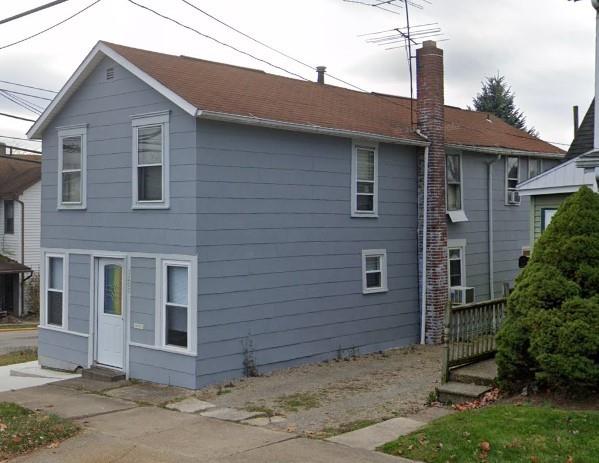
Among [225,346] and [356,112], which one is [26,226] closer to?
[356,112]

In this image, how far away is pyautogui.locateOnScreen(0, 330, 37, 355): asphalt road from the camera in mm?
23172

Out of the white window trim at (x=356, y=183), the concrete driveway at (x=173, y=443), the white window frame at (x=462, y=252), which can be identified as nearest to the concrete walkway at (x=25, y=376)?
the concrete driveway at (x=173, y=443)

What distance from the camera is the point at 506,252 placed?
21.6m

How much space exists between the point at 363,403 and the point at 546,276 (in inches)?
137

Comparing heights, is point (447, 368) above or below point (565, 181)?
below

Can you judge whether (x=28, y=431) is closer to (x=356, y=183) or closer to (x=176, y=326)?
(x=176, y=326)

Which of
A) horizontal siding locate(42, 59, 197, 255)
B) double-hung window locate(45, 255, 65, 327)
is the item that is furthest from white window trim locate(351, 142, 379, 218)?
double-hung window locate(45, 255, 65, 327)

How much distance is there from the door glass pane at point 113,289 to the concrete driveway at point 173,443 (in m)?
3.32

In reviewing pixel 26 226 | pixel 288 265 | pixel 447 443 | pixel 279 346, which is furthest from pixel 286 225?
pixel 26 226

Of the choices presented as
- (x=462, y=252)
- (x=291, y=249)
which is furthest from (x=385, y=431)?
(x=462, y=252)

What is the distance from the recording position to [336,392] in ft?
40.7

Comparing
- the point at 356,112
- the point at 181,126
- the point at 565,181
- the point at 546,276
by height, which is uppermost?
the point at 356,112

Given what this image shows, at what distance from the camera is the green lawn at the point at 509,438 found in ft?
25.0

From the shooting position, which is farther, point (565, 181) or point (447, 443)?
point (565, 181)
